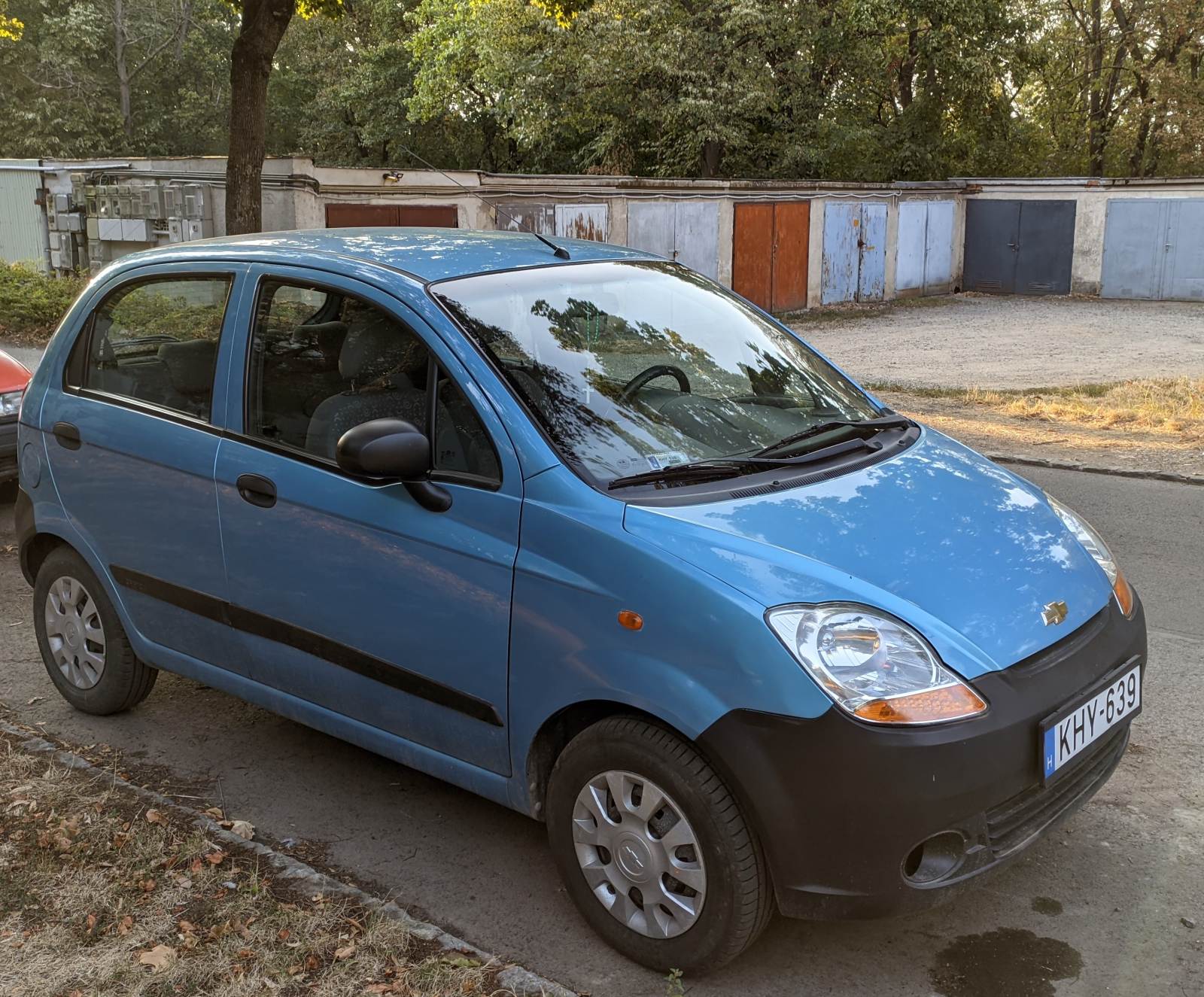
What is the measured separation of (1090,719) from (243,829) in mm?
2486

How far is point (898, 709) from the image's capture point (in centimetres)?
279

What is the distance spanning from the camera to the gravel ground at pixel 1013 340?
16.4m

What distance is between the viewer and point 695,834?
2922mm

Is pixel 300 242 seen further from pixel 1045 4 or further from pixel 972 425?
pixel 1045 4

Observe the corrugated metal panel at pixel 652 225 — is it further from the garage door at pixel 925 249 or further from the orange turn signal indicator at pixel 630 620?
the orange turn signal indicator at pixel 630 620

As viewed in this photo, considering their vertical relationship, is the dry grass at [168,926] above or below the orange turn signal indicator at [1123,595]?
below

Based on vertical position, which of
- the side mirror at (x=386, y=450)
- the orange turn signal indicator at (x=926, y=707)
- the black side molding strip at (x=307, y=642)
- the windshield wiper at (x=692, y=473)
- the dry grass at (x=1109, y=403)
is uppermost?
the side mirror at (x=386, y=450)

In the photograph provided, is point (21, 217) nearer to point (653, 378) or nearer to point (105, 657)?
point (105, 657)

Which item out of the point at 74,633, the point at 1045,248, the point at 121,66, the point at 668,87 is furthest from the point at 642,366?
the point at 121,66

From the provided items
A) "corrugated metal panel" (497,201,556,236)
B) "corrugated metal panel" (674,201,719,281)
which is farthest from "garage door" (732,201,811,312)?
"corrugated metal panel" (497,201,556,236)

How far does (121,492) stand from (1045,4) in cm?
3919

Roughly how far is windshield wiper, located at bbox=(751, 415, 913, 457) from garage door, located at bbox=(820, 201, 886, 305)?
23.7 metres

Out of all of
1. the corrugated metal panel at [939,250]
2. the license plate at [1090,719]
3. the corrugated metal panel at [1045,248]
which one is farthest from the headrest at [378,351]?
the corrugated metal panel at [1045,248]

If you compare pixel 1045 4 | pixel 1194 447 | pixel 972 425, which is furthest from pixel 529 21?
pixel 1194 447
